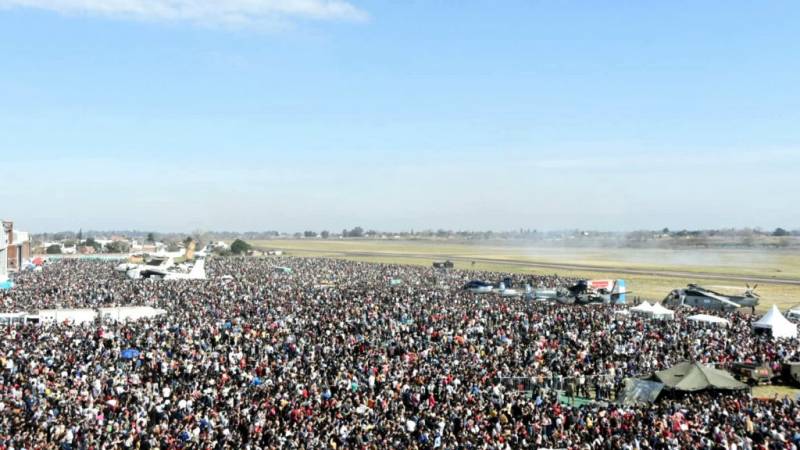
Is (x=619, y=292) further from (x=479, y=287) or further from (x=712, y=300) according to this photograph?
(x=479, y=287)

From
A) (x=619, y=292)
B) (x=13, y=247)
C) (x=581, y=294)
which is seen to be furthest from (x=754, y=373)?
(x=13, y=247)

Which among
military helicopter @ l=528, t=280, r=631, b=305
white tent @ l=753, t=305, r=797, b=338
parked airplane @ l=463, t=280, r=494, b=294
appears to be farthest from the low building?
white tent @ l=753, t=305, r=797, b=338

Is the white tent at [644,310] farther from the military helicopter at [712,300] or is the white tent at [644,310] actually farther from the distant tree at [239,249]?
the distant tree at [239,249]

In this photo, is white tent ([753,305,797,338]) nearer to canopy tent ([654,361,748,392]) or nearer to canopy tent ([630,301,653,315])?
canopy tent ([630,301,653,315])

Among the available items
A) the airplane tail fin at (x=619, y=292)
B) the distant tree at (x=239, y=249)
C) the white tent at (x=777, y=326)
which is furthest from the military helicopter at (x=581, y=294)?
the distant tree at (x=239, y=249)

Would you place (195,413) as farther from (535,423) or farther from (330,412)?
(535,423)

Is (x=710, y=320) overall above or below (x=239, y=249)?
below

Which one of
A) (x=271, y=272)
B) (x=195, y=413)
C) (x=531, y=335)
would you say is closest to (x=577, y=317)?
(x=531, y=335)
